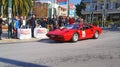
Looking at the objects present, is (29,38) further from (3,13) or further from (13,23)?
(3,13)

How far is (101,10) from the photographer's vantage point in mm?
83312

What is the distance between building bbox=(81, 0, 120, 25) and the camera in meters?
80.2

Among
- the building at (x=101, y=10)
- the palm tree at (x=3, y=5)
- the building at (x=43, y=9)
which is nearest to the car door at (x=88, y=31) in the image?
the palm tree at (x=3, y=5)

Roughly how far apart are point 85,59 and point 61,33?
7.65m

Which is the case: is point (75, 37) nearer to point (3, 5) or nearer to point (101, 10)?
point (3, 5)

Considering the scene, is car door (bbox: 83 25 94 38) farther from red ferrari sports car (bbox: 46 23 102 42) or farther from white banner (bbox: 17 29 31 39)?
white banner (bbox: 17 29 31 39)

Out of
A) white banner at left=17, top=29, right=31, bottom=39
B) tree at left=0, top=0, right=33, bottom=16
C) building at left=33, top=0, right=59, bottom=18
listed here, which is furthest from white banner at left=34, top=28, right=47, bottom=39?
building at left=33, top=0, right=59, bottom=18

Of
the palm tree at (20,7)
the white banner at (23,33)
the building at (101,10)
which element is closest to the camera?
the white banner at (23,33)

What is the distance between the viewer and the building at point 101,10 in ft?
263

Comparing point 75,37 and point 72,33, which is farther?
point 75,37

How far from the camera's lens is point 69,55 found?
551 inches

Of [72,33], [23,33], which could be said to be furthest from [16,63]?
[23,33]

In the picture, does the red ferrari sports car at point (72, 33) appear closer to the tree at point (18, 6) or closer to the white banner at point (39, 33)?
the white banner at point (39, 33)

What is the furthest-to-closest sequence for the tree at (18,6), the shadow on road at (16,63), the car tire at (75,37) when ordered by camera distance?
the tree at (18,6) → the car tire at (75,37) → the shadow on road at (16,63)
